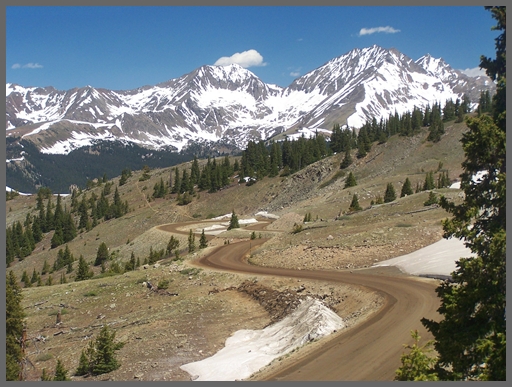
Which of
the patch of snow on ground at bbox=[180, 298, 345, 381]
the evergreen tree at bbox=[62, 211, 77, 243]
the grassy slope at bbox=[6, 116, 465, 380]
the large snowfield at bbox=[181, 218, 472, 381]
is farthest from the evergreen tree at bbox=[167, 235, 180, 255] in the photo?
the evergreen tree at bbox=[62, 211, 77, 243]

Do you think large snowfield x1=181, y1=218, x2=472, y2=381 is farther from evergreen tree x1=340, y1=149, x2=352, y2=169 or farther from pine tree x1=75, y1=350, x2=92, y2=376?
evergreen tree x1=340, y1=149, x2=352, y2=169

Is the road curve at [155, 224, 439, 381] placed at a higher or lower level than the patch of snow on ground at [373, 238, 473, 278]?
lower

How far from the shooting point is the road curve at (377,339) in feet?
54.1

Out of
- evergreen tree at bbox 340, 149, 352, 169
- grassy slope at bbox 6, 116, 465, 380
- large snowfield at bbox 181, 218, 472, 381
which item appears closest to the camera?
large snowfield at bbox 181, 218, 472, 381

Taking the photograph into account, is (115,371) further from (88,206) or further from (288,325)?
(88,206)

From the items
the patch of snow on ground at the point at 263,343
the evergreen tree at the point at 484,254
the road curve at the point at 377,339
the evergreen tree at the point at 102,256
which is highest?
the evergreen tree at the point at 484,254

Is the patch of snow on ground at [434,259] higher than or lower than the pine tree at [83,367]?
higher

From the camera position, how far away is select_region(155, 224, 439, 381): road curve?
16.5 meters

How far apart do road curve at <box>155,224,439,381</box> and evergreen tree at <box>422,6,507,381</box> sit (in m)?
4.60

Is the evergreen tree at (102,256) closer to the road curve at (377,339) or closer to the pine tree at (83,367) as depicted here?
the road curve at (377,339)

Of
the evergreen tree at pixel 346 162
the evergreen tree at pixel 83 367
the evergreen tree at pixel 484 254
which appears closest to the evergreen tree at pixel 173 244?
the evergreen tree at pixel 83 367

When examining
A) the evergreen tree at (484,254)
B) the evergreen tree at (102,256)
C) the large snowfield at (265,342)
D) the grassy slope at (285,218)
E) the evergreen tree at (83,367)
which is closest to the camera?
the evergreen tree at (484,254)

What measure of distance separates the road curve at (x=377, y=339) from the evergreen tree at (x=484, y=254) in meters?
4.60

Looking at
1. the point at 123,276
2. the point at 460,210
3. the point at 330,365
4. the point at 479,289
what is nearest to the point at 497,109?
the point at 460,210
